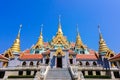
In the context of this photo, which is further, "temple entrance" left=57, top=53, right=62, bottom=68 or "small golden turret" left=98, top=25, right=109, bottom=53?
"small golden turret" left=98, top=25, right=109, bottom=53

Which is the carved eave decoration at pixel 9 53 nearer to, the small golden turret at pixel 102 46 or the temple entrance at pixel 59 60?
the temple entrance at pixel 59 60

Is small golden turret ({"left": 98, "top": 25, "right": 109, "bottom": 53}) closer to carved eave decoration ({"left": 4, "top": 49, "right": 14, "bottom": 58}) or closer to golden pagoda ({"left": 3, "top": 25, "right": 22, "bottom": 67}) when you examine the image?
golden pagoda ({"left": 3, "top": 25, "right": 22, "bottom": 67})

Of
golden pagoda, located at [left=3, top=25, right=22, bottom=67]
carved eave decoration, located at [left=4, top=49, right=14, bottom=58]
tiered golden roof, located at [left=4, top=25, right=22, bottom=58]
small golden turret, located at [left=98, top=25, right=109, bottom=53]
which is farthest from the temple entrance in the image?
carved eave decoration, located at [left=4, top=49, right=14, bottom=58]

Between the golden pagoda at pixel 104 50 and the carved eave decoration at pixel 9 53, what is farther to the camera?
the carved eave decoration at pixel 9 53

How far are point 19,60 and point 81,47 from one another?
61.8 ft

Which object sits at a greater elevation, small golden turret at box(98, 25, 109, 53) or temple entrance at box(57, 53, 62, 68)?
small golden turret at box(98, 25, 109, 53)

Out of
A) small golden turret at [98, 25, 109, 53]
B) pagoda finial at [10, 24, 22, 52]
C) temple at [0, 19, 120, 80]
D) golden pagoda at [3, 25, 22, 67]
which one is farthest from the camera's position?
small golden turret at [98, 25, 109, 53]

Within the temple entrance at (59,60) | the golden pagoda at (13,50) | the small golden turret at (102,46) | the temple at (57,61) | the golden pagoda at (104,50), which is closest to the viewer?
the temple at (57,61)

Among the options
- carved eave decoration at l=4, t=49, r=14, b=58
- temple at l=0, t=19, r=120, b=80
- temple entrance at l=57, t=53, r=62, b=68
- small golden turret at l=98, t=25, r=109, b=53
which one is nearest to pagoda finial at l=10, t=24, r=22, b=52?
temple at l=0, t=19, r=120, b=80

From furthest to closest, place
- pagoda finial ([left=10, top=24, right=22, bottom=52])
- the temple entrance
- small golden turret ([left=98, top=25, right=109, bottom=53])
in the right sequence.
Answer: small golden turret ([left=98, top=25, right=109, bottom=53]), pagoda finial ([left=10, top=24, right=22, bottom=52]), the temple entrance

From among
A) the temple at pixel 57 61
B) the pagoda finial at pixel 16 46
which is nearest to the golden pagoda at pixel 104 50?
the temple at pixel 57 61

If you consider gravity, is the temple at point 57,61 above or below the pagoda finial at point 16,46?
below

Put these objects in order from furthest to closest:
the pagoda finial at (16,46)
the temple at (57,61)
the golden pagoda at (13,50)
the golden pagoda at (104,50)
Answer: the pagoda finial at (16,46)
the golden pagoda at (104,50)
the golden pagoda at (13,50)
the temple at (57,61)

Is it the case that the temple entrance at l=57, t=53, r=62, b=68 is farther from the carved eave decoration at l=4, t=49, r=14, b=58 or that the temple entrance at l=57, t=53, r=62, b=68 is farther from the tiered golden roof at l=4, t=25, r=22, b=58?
the carved eave decoration at l=4, t=49, r=14, b=58
